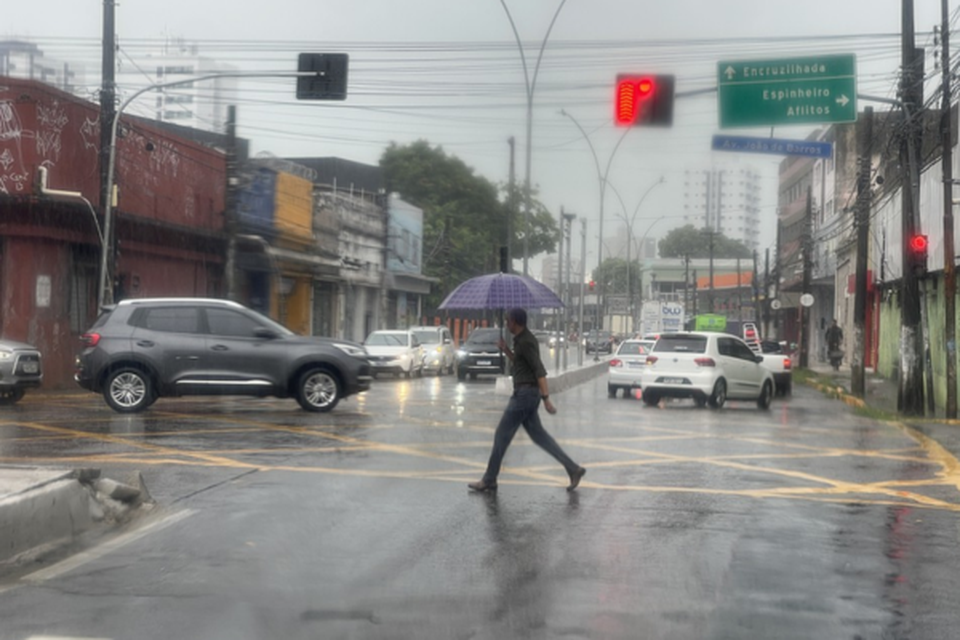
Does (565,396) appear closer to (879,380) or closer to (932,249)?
(932,249)

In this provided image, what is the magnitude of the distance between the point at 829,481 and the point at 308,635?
7.96m

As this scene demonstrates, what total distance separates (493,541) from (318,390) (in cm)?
1164

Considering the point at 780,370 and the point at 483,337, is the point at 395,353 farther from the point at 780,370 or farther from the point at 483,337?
the point at 780,370

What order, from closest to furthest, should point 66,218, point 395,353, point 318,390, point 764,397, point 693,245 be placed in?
point 318,390 → point 764,397 → point 66,218 → point 395,353 → point 693,245

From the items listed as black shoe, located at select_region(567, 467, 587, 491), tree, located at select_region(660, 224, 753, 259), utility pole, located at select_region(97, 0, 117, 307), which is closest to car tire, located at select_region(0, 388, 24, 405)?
utility pole, located at select_region(97, 0, 117, 307)

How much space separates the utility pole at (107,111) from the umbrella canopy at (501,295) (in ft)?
26.3

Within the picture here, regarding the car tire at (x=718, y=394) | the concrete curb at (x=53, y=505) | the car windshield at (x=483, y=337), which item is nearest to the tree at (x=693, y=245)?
the car windshield at (x=483, y=337)

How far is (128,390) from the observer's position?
64.5 feet

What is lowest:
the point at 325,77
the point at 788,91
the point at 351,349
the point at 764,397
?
the point at 764,397

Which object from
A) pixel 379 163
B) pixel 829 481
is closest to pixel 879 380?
pixel 829 481

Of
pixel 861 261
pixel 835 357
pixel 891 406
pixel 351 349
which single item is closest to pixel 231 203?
pixel 351 349

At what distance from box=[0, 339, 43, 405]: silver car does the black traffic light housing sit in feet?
21.8

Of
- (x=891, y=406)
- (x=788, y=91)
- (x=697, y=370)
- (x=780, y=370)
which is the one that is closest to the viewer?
(x=788, y=91)

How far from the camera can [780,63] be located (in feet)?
67.3
